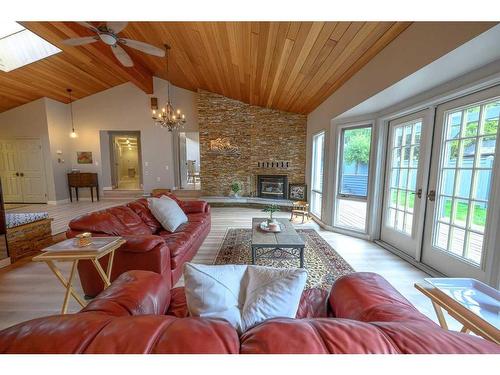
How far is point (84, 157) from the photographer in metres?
6.84

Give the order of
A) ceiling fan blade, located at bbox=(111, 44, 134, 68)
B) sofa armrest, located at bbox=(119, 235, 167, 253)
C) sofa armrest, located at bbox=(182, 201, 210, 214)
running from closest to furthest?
sofa armrest, located at bbox=(119, 235, 167, 253)
ceiling fan blade, located at bbox=(111, 44, 134, 68)
sofa armrest, located at bbox=(182, 201, 210, 214)

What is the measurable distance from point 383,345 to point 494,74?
2.44m

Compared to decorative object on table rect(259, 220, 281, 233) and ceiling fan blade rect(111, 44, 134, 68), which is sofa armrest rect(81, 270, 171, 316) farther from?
ceiling fan blade rect(111, 44, 134, 68)

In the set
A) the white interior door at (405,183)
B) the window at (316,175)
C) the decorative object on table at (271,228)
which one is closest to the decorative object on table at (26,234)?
the decorative object on table at (271,228)

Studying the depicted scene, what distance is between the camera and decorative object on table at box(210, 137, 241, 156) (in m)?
6.47

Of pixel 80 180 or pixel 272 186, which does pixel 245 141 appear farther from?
pixel 80 180

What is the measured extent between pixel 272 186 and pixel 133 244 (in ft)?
15.7

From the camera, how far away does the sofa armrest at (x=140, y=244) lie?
1.78m

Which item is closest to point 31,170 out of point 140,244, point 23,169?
point 23,169

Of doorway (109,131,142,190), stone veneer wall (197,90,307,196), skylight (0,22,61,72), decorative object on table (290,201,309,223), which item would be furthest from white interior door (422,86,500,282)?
doorway (109,131,142,190)

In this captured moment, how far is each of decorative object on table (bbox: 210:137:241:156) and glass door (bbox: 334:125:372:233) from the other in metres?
3.39

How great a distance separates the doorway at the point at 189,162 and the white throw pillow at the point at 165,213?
4.85 m
